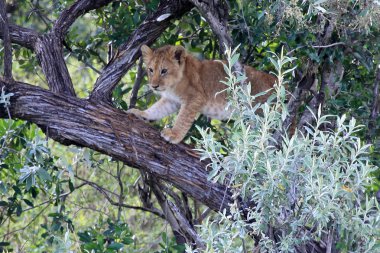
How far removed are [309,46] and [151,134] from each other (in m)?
1.08

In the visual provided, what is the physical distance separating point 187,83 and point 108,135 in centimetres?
117

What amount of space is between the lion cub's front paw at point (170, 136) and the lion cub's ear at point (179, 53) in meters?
0.92

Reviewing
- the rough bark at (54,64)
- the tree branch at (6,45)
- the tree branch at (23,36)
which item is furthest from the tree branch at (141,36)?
the tree branch at (6,45)

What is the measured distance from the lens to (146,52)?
598 centimetres

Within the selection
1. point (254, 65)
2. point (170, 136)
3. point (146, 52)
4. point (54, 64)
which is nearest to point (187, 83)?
point (146, 52)

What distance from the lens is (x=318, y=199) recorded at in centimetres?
388

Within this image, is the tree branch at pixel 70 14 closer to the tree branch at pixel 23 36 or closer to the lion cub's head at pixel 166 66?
the tree branch at pixel 23 36

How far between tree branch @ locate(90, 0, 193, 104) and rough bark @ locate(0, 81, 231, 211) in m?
0.38

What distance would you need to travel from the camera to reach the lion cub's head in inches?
245

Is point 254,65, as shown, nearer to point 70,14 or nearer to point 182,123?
point 182,123

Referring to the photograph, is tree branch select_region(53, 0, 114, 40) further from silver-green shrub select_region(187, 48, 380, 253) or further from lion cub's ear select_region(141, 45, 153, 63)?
silver-green shrub select_region(187, 48, 380, 253)

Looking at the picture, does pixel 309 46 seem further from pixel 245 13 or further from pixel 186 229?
pixel 186 229

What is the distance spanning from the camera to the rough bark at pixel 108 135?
17.0 ft

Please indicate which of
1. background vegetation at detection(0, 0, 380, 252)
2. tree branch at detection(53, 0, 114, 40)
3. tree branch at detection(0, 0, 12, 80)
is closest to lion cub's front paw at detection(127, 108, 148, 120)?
background vegetation at detection(0, 0, 380, 252)
